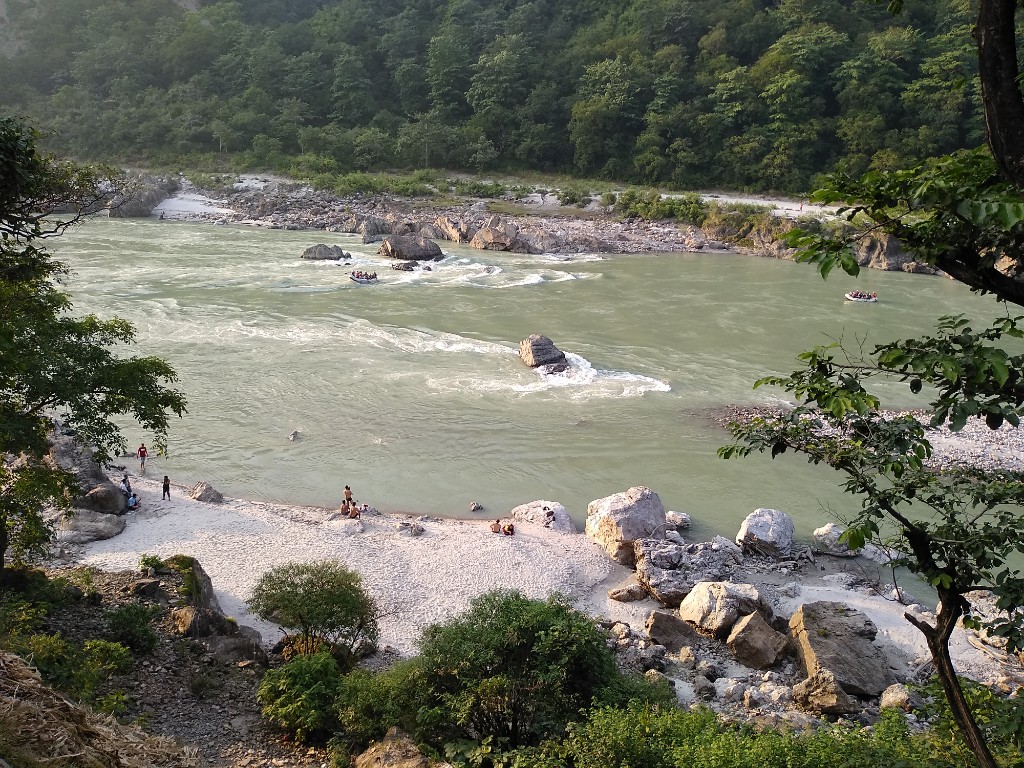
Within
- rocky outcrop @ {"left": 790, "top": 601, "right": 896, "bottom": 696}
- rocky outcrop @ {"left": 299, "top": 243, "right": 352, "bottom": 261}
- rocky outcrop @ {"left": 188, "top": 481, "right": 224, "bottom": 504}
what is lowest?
rocky outcrop @ {"left": 790, "top": 601, "right": 896, "bottom": 696}

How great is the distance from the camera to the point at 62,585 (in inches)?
444

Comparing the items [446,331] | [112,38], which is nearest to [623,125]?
[446,331]

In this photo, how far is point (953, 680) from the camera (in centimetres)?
485

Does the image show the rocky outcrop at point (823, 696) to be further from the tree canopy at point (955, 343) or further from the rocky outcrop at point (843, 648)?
the tree canopy at point (955, 343)

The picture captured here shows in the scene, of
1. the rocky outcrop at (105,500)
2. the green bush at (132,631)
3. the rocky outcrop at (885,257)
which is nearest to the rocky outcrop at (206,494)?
the rocky outcrop at (105,500)

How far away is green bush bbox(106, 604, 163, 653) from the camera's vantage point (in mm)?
10250

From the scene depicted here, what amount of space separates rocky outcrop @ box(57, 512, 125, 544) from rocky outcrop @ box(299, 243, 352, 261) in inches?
1105

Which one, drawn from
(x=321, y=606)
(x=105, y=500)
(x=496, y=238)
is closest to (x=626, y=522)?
(x=321, y=606)

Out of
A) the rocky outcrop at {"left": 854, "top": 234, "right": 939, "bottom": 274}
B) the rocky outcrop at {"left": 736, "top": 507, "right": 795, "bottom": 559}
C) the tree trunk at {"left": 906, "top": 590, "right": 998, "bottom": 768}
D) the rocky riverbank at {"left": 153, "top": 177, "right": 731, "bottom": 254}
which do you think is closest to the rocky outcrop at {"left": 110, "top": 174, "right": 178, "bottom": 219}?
the rocky riverbank at {"left": 153, "top": 177, "right": 731, "bottom": 254}

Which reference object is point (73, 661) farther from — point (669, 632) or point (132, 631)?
point (669, 632)

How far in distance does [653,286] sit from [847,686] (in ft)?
Result: 98.7

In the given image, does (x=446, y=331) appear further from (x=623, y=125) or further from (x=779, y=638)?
(x=623, y=125)

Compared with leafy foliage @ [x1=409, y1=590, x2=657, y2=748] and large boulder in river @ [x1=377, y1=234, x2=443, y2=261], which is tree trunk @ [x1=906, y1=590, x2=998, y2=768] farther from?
large boulder in river @ [x1=377, y1=234, x2=443, y2=261]

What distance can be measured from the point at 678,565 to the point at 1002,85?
1141 cm
